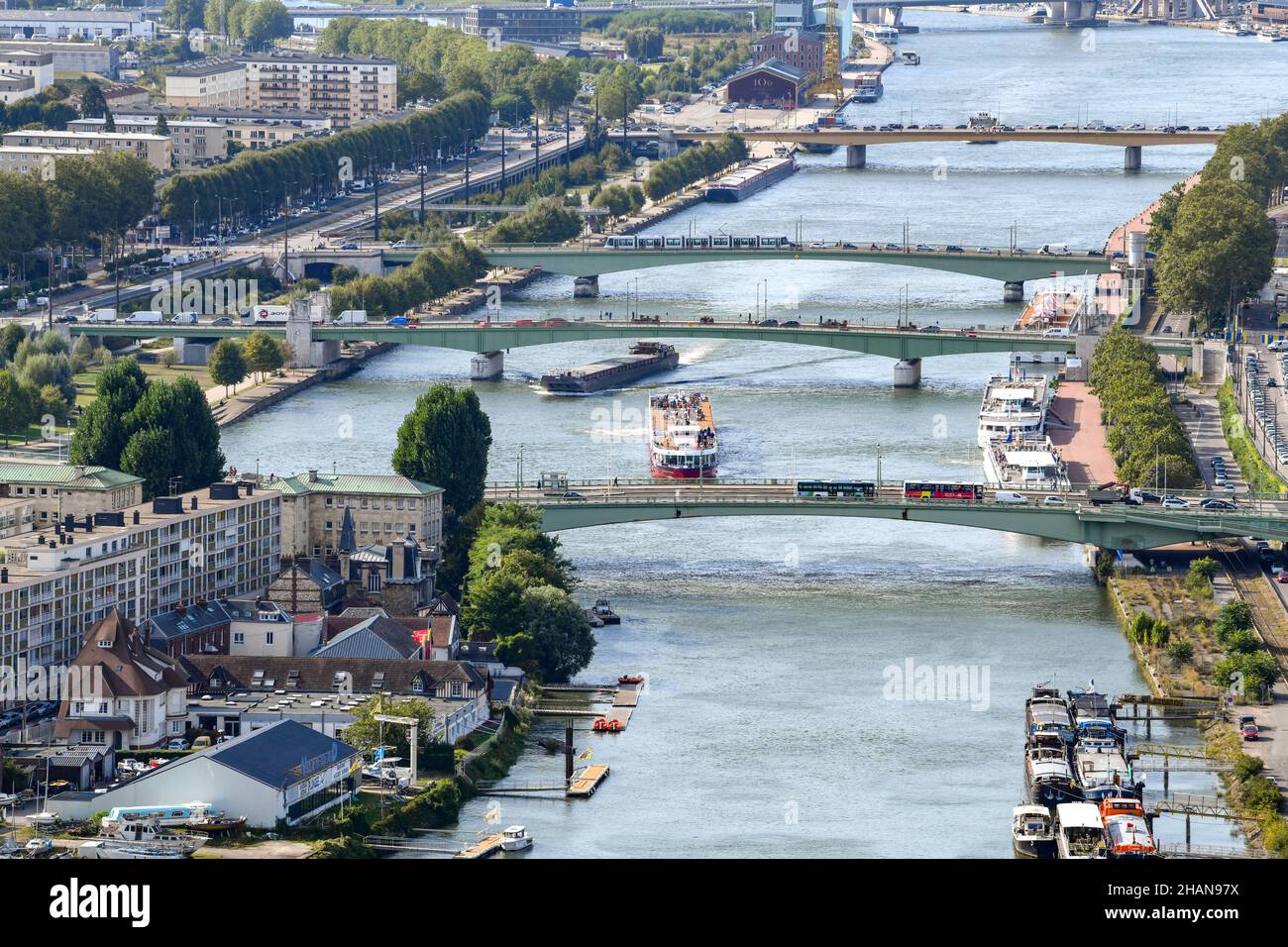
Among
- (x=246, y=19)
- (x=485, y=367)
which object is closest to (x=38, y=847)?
(x=485, y=367)

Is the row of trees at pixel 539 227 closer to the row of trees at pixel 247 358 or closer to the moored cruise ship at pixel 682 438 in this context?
the row of trees at pixel 247 358

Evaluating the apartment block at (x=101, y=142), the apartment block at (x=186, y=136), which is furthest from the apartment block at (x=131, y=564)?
the apartment block at (x=186, y=136)

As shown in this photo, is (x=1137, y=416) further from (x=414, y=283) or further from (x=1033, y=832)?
(x=414, y=283)

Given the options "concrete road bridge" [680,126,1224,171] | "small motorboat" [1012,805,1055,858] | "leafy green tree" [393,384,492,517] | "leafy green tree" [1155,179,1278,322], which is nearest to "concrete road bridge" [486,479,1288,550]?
"leafy green tree" [393,384,492,517]

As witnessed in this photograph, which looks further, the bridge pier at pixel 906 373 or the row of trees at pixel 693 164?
the row of trees at pixel 693 164

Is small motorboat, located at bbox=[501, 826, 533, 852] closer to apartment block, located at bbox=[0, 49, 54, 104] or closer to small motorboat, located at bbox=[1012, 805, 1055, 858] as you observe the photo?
small motorboat, located at bbox=[1012, 805, 1055, 858]
